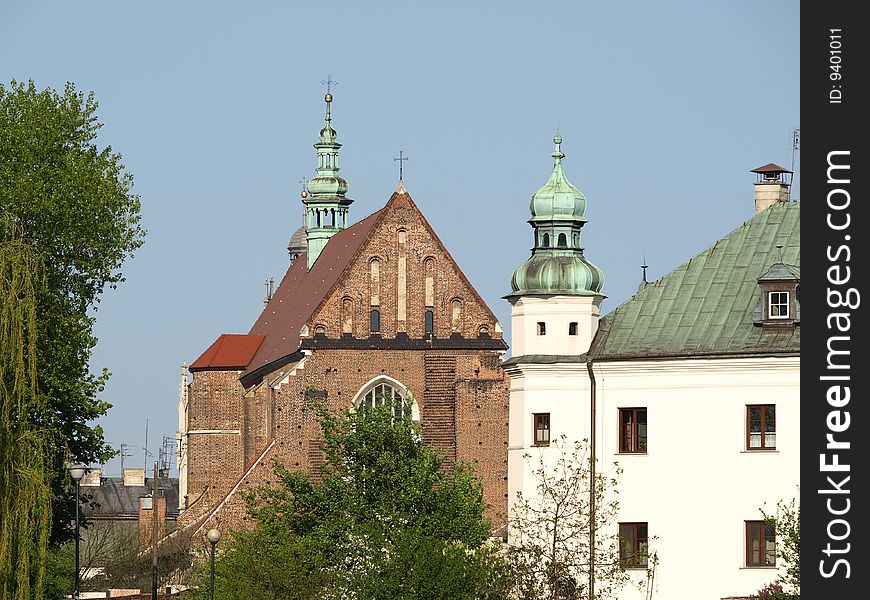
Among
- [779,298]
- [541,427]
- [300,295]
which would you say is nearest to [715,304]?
[779,298]

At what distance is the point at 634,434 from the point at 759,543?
4404 mm

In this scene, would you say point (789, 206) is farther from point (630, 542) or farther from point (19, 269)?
point (19, 269)

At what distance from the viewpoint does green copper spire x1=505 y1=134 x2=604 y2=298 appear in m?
57.2

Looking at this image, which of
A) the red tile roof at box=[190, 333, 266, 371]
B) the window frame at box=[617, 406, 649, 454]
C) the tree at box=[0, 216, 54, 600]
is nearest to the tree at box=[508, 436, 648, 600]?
the window frame at box=[617, 406, 649, 454]

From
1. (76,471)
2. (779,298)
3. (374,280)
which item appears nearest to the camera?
(76,471)

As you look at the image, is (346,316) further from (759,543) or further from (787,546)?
(787,546)

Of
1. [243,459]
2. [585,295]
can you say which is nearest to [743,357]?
[585,295]

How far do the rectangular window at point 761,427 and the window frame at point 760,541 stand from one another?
199 cm

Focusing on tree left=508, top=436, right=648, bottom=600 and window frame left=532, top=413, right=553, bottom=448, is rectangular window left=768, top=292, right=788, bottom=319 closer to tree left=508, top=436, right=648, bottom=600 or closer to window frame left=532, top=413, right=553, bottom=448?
tree left=508, top=436, right=648, bottom=600
